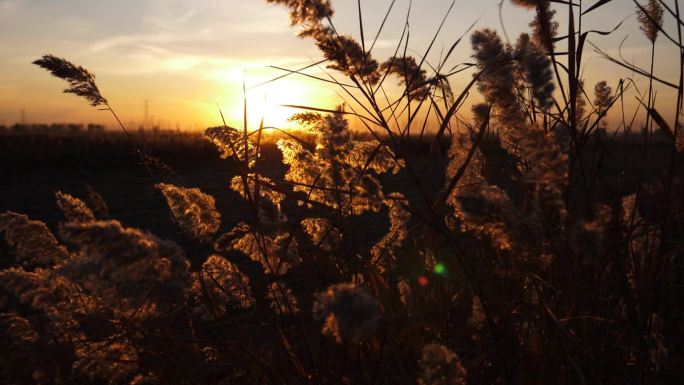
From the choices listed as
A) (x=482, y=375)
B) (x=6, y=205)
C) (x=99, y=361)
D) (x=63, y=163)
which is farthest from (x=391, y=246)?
(x=63, y=163)

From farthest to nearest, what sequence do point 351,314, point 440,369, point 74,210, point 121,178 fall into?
point 121,178 < point 74,210 < point 440,369 < point 351,314

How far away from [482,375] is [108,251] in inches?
47.3

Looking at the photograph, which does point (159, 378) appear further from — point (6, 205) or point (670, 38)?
point (6, 205)

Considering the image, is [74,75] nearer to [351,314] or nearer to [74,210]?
[74,210]

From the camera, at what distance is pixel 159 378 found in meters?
1.98

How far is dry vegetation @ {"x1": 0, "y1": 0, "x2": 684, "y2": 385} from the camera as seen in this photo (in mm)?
1089

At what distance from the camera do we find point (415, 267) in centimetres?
274

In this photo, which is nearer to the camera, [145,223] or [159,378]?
[159,378]

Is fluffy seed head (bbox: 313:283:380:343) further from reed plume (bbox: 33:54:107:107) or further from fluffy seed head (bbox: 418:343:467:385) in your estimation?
reed plume (bbox: 33:54:107:107)

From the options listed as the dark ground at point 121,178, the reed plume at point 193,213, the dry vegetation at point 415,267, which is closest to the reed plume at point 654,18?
the dry vegetation at point 415,267

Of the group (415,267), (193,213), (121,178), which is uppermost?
(193,213)

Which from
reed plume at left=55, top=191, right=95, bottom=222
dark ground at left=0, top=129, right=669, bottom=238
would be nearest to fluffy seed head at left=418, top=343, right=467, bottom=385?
reed plume at left=55, top=191, right=95, bottom=222

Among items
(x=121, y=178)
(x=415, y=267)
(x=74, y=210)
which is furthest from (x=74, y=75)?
(x=121, y=178)

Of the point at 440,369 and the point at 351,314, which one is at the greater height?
the point at 351,314
